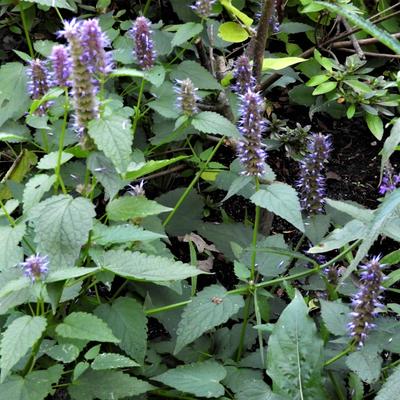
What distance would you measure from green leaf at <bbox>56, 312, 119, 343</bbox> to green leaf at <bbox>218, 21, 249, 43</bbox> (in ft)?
4.45

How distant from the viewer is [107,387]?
193 cm

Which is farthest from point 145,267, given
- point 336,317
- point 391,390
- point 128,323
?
point 391,390

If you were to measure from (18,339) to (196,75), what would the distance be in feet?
4.67

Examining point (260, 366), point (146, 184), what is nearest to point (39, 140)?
point (146, 184)

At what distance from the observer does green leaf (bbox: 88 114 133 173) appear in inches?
63.1

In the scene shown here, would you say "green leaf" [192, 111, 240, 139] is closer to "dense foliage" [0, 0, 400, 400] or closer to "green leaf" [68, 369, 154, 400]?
"dense foliage" [0, 0, 400, 400]

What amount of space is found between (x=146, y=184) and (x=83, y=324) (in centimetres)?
137

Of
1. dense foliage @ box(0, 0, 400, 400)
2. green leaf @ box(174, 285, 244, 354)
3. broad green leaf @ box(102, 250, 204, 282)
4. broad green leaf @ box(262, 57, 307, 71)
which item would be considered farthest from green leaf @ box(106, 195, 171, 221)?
broad green leaf @ box(262, 57, 307, 71)

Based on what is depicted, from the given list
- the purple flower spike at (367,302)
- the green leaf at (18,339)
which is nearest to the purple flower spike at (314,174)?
the purple flower spike at (367,302)

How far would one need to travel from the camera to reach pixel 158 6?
3404 mm

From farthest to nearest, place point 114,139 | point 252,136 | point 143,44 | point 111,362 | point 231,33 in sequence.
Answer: point 231,33 → point 143,44 → point 252,136 → point 111,362 → point 114,139

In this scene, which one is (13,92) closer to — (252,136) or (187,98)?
(187,98)

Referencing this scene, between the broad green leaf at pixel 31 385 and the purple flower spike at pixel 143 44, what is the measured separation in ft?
3.35

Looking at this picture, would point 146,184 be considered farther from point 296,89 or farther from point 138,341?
point 138,341
